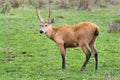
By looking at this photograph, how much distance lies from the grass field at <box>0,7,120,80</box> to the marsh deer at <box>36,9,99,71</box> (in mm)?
546

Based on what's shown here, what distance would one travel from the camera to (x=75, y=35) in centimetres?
1143

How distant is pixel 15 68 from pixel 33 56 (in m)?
1.92

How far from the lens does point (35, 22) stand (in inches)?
861

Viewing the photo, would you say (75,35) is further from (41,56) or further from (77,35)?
(41,56)

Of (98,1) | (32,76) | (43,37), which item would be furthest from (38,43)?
(98,1)

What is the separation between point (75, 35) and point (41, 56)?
2587 mm

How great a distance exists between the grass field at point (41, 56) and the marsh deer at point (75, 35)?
1.79ft

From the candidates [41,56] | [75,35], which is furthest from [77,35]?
[41,56]

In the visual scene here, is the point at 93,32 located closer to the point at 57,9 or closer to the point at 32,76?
the point at 32,76

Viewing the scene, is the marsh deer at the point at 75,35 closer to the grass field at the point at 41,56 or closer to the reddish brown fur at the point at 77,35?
the reddish brown fur at the point at 77,35

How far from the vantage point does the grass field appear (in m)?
10.9

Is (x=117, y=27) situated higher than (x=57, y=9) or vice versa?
(x=117, y=27)

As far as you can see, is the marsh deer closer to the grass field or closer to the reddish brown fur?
the reddish brown fur

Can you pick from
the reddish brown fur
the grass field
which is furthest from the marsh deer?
the grass field
